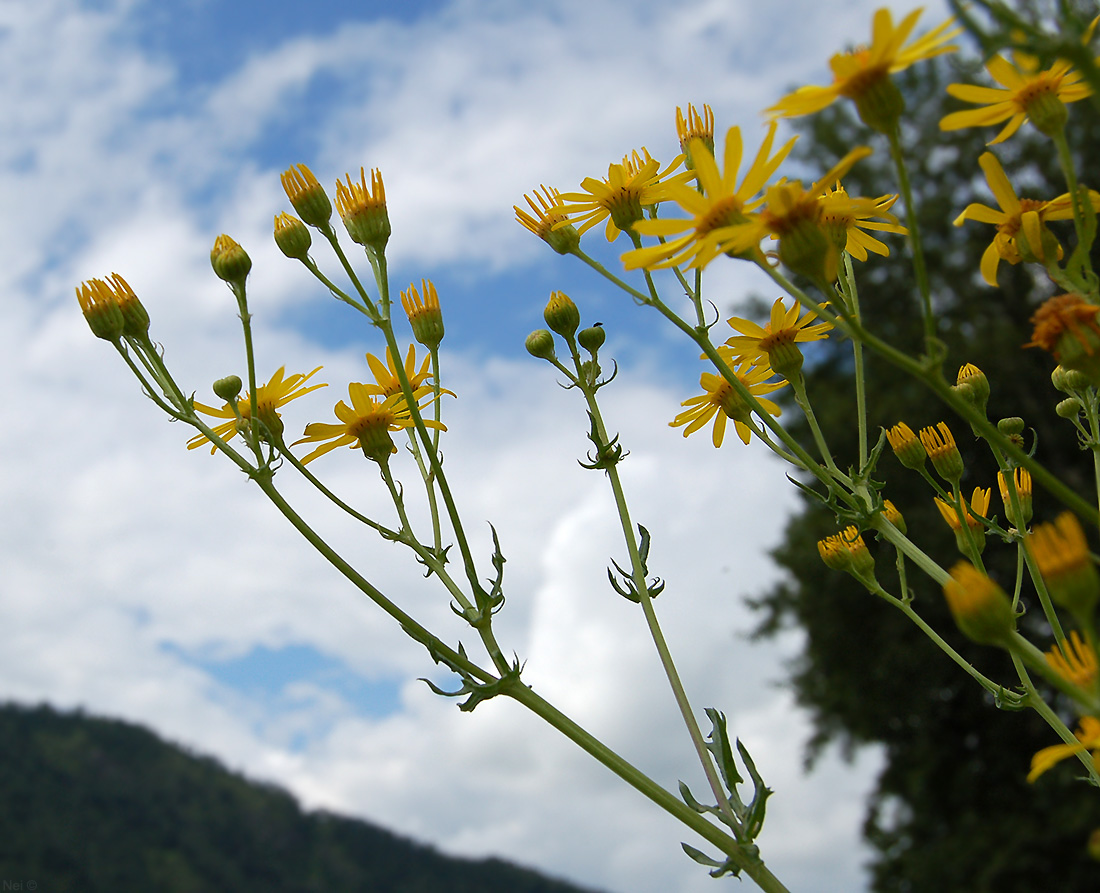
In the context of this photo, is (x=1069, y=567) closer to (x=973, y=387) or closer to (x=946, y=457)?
(x=973, y=387)

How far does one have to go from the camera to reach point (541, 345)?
2217mm

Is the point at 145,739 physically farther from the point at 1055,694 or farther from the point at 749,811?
the point at 749,811

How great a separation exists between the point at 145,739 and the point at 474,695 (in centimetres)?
6954

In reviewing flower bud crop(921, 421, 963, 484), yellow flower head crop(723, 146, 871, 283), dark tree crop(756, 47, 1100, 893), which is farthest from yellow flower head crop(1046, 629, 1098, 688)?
dark tree crop(756, 47, 1100, 893)

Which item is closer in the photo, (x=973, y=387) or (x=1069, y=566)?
(x=1069, y=566)

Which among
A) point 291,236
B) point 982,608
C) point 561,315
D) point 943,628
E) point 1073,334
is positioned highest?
point 943,628

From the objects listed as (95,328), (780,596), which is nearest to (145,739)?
(780,596)

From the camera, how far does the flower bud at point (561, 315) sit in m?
2.25

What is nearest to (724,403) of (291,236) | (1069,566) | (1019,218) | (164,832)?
(1019,218)

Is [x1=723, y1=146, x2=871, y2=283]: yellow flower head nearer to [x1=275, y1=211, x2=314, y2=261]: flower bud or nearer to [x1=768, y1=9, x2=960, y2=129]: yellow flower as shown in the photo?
[x1=768, y1=9, x2=960, y2=129]: yellow flower

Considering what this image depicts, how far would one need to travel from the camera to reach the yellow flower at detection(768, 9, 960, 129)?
3.42 ft

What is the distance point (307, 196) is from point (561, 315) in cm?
68

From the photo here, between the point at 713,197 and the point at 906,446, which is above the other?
the point at 906,446

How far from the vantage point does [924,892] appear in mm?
15414
